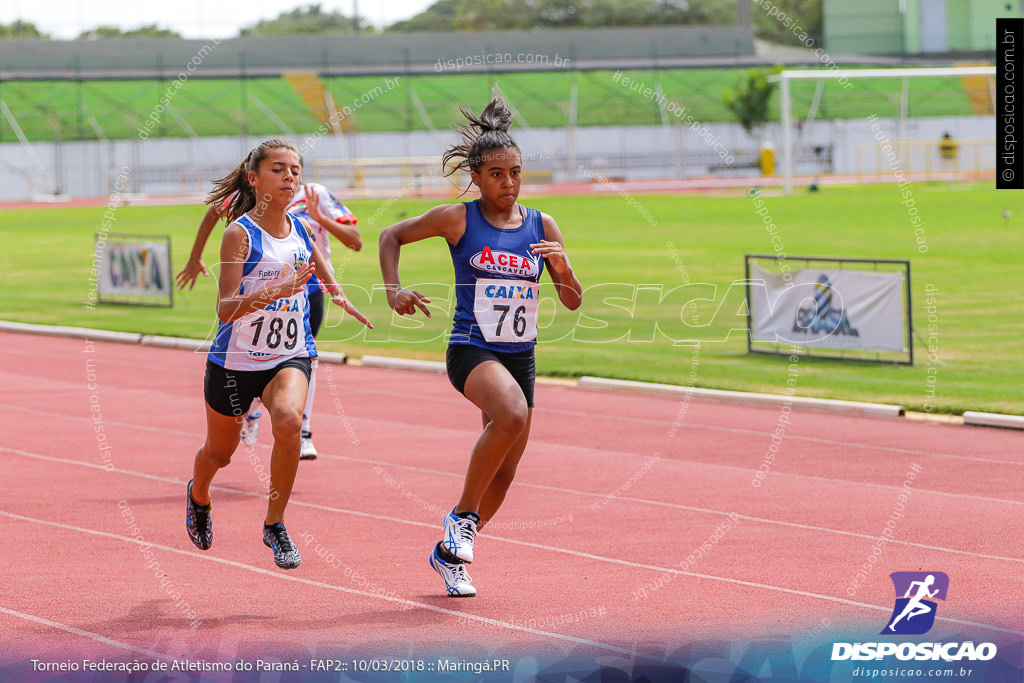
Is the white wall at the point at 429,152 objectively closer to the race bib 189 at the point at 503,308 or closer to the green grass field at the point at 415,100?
the green grass field at the point at 415,100

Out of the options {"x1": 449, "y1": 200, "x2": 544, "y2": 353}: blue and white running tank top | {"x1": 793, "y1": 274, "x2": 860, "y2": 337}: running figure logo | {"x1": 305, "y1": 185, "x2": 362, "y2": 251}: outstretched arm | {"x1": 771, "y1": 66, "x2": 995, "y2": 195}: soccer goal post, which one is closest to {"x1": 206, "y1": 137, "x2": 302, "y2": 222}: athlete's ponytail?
{"x1": 449, "y1": 200, "x2": 544, "y2": 353}: blue and white running tank top

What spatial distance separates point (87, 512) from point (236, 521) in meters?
1.08

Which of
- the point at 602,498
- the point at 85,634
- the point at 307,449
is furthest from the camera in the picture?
the point at 307,449

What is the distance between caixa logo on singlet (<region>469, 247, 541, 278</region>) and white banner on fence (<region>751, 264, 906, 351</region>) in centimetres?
880

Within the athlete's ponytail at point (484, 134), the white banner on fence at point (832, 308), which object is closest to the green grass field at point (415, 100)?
the white banner on fence at point (832, 308)

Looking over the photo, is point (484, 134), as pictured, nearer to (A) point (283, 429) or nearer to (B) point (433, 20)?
(A) point (283, 429)

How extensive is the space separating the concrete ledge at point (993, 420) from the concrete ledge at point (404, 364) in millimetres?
6120

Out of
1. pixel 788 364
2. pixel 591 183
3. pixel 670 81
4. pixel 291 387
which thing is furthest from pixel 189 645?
pixel 670 81

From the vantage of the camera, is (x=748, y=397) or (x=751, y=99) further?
(x=751, y=99)

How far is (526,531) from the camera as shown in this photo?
781cm

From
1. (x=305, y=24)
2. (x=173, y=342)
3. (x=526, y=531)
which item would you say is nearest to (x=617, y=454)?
(x=526, y=531)

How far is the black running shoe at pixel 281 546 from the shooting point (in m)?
6.32

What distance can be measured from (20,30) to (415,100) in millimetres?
25053

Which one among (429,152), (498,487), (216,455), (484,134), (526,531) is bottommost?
(526,531)
